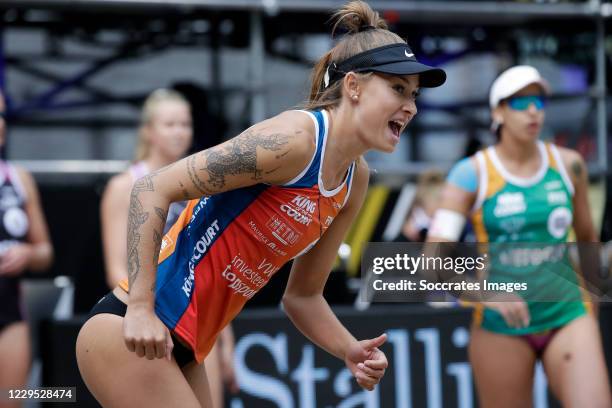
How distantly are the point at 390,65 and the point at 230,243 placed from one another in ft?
2.70

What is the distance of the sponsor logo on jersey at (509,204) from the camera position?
5.38m

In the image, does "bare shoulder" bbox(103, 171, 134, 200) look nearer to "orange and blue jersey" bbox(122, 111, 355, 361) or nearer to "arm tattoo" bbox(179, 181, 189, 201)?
"orange and blue jersey" bbox(122, 111, 355, 361)

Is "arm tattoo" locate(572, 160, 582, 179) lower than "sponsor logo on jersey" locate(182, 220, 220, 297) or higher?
higher

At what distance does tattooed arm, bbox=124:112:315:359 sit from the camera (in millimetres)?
3307

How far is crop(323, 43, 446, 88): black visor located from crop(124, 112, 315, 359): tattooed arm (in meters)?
0.38

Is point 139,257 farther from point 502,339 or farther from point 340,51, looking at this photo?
point 502,339

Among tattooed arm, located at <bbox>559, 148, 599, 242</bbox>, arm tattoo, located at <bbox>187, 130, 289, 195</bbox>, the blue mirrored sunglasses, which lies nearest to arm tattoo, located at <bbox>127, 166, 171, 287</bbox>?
arm tattoo, located at <bbox>187, 130, 289, 195</bbox>

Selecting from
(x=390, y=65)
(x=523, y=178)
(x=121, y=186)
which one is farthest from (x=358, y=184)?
(x=121, y=186)

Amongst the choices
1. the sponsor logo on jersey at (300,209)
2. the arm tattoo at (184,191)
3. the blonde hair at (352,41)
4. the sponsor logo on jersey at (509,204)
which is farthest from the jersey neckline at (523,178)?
the arm tattoo at (184,191)

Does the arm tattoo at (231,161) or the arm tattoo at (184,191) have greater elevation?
the arm tattoo at (231,161)

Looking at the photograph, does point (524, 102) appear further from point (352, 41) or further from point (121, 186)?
point (121, 186)

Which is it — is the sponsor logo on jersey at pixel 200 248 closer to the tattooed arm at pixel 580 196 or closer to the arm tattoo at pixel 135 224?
the arm tattoo at pixel 135 224

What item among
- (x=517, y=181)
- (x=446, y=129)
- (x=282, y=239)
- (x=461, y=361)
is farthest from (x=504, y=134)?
(x=446, y=129)

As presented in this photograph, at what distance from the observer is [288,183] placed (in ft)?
11.7
